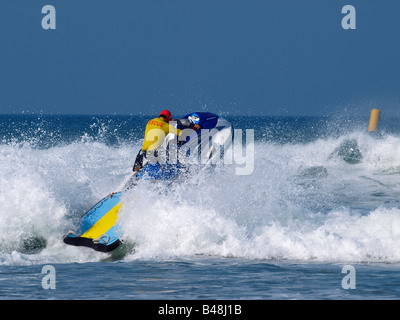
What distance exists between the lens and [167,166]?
9117mm

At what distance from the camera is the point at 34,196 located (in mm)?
9297

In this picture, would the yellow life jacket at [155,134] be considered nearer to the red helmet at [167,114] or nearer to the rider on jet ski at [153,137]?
the rider on jet ski at [153,137]

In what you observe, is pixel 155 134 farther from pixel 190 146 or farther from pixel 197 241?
pixel 197 241

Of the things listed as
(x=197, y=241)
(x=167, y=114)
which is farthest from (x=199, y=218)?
(x=167, y=114)

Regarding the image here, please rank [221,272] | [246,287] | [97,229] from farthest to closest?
[97,229], [221,272], [246,287]

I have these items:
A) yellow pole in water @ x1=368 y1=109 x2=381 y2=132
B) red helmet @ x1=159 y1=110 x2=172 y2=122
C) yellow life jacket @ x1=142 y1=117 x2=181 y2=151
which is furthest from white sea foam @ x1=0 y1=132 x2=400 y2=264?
yellow pole in water @ x1=368 y1=109 x2=381 y2=132

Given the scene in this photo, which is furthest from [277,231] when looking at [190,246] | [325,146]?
[325,146]

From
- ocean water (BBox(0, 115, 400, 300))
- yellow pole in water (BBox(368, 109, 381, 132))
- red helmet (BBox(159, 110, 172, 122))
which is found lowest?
ocean water (BBox(0, 115, 400, 300))

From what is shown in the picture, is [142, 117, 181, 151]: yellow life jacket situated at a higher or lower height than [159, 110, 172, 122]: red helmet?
lower

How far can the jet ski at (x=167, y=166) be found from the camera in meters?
8.12

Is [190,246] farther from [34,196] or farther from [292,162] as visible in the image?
[292,162]

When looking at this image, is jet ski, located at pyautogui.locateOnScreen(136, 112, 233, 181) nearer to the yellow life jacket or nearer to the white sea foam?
the yellow life jacket

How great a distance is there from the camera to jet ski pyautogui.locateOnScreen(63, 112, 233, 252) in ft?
26.6
